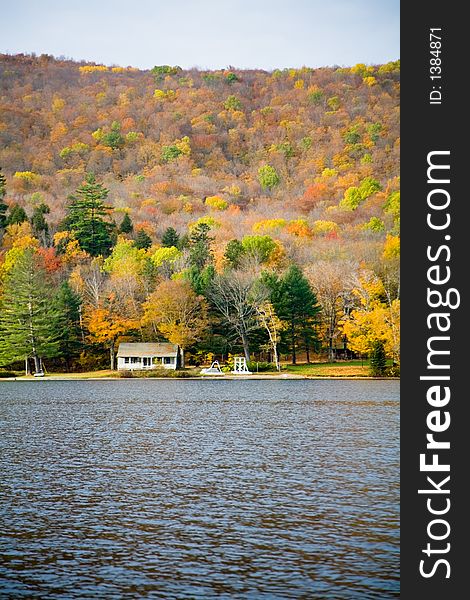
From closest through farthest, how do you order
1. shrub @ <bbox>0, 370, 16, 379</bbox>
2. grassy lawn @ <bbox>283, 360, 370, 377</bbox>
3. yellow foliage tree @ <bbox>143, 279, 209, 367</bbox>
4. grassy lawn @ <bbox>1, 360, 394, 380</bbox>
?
grassy lawn @ <bbox>283, 360, 370, 377</bbox> < grassy lawn @ <bbox>1, 360, 394, 380</bbox> < yellow foliage tree @ <bbox>143, 279, 209, 367</bbox> < shrub @ <bbox>0, 370, 16, 379</bbox>

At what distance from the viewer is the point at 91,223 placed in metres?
112

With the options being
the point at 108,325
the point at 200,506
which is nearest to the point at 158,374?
the point at 108,325

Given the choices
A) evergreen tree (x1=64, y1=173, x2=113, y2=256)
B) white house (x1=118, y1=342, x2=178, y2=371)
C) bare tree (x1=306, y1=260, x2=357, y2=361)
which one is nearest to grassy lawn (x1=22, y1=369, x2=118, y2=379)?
white house (x1=118, y1=342, x2=178, y2=371)

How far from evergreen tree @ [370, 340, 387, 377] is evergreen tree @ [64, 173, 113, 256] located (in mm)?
46928

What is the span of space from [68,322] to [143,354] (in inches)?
286

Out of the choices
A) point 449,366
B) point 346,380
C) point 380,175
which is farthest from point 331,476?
point 380,175

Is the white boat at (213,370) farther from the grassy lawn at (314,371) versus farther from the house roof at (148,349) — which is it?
A: the house roof at (148,349)

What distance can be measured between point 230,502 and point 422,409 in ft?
33.9

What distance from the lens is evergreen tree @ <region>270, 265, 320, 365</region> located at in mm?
76812

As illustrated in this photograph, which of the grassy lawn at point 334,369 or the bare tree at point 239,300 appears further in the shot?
the bare tree at point 239,300

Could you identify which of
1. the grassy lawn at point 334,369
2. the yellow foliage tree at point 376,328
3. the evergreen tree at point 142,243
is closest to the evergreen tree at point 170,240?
the evergreen tree at point 142,243

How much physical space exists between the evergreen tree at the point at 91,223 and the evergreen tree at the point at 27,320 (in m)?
30.2

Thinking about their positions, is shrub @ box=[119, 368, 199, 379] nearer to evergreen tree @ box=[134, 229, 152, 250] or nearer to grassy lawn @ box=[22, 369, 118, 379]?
grassy lawn @ box=[22, 369, 118, 379]

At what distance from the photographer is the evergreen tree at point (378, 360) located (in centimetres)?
7012
